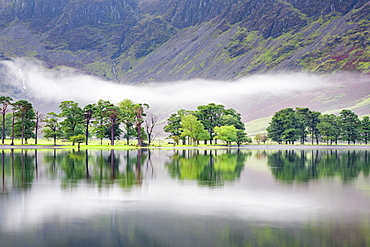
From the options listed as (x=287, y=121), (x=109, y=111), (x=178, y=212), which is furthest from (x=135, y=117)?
(x=178, y=212)

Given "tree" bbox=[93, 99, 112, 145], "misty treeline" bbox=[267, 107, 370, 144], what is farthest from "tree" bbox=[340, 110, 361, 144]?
"tree" bbox=[93, 99, 112, 145]

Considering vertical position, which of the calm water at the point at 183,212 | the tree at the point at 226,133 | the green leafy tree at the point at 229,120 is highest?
the green leafy tree at the point at 229,120

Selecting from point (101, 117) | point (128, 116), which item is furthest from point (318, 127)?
point (101, 117)

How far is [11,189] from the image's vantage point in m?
34.1

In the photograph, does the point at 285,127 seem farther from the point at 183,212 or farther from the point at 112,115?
the point at 183,212

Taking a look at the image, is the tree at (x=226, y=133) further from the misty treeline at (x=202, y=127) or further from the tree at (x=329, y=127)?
the tree at (x=329, y=127)

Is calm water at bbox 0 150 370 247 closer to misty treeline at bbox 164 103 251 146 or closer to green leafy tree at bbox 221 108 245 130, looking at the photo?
misty treeline at bbox 164 103 251 146

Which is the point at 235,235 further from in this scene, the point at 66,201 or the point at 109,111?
the point at 109,111

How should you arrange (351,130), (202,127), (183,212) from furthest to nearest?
(351,130) → (202,127) → (183,212)

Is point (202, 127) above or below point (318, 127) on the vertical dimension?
above

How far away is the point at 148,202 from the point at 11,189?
12383 millimetres

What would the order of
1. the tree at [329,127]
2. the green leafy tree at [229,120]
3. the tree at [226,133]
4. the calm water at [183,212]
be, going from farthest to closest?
the tree at [329,127] < the green leafy tree at [229,120] < the tree at [226,133] < the calm water at [183,212]

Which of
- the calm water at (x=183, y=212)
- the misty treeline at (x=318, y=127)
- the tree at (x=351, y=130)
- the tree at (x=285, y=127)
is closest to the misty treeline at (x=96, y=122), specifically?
the tree at (x=285, y=127)

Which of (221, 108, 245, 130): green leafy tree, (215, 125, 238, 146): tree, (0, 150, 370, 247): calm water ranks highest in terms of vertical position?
(221, 108, 245, 130): green leafy tree
